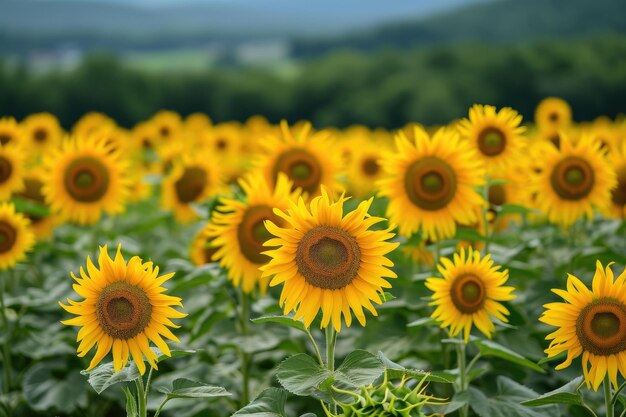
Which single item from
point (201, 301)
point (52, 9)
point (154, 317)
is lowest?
point (201, 301)

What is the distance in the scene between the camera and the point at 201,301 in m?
5.99

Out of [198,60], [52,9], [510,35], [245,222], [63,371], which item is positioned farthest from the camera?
[52,9]

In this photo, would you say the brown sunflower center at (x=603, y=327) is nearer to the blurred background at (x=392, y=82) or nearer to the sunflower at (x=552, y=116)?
the sunflower at (x=552, y=116)

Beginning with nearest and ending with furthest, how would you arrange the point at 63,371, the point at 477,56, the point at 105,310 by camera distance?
the point at 105,310 < the point at 63,371 < the point at 477,56

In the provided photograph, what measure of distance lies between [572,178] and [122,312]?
3387mm

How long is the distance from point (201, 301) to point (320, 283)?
256 centimetres

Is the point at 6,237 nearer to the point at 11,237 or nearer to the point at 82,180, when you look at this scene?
the point at 11,237

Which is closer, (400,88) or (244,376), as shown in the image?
(244,376)

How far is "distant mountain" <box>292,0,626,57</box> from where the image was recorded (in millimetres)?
22938

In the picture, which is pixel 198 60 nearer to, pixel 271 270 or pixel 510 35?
pixel 510 35

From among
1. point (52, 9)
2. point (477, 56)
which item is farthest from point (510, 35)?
point (52, 9)

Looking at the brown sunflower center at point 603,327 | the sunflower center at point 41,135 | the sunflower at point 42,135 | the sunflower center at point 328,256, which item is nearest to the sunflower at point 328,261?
the sunflower center at point 328,256

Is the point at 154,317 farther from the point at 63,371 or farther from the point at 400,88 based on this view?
the point at 400,88

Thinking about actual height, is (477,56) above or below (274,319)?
above
